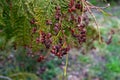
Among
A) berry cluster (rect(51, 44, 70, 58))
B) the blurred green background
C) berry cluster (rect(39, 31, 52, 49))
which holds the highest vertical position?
berry cluster (rect(39, 31, 52, 49))

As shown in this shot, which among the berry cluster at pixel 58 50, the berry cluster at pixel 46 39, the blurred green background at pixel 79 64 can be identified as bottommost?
the blurred green background at pixel 79 64

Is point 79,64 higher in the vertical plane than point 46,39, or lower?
lower

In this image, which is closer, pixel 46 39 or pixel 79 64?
pixel 46 39

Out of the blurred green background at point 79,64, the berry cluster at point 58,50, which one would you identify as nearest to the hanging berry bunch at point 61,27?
the berry cluster at point 58,50

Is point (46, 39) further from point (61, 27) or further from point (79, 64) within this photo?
point (79, 64)

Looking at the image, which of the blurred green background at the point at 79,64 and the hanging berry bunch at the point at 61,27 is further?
the blurred green background at the point at 79,64

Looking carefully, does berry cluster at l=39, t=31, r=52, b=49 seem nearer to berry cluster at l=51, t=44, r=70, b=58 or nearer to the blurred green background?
berry cluster at l=51, t=44, r=70, b=58

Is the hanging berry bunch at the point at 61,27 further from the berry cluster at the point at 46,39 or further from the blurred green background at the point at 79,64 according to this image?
the blurred green background at the point at 79,64

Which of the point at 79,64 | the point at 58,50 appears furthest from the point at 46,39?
the point at 79,64

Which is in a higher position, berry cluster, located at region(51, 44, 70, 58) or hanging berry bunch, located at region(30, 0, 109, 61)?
hanging berry bunch, located at region(30, 0, 109, 61)

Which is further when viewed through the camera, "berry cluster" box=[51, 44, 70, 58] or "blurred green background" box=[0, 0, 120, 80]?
"blurred green background" box=[0, 0, 120, 80]

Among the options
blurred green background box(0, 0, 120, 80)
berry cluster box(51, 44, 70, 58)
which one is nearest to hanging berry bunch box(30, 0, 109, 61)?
berry cluster box(51, 44, 70, 58)
